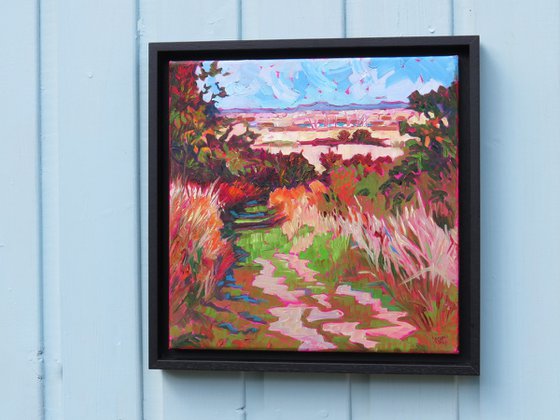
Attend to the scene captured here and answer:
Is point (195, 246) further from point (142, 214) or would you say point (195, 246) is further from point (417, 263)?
point (417, 263)

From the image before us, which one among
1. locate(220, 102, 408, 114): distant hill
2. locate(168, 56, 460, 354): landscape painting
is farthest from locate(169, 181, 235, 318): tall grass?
locate(220, 102, 408, 114): distant hill

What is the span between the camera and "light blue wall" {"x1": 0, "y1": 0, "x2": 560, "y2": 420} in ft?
2.32

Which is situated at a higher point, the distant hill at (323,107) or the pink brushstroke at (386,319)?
the distant hill at (323,107)

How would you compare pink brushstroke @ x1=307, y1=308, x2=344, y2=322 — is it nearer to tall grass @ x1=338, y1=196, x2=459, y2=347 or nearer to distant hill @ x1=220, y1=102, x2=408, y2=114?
tall grass @ x1=338, y1=196, x2=459, y2=347

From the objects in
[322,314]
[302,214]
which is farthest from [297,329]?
[302,214]

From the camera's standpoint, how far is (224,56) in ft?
2.39

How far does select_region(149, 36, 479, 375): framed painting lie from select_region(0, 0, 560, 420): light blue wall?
0.03 m

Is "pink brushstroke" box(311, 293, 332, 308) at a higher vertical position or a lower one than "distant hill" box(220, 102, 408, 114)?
lower

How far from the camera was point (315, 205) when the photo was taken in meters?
0.72

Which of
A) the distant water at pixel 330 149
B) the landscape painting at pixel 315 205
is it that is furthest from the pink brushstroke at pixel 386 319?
the distant water at pixel 330 149

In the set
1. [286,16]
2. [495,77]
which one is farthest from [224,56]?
[495,77]

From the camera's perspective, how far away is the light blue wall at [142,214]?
0.71m

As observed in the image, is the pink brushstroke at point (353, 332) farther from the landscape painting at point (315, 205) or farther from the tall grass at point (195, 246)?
the tall grass at point (195, 246)

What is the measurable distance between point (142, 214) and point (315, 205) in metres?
0.22
